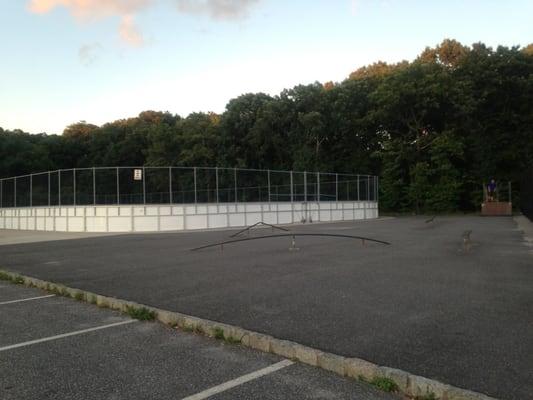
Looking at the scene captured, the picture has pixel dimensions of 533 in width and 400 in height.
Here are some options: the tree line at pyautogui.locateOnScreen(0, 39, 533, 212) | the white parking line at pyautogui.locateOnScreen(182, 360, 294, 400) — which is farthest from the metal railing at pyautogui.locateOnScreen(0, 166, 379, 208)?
the white parking line at pyautogui.locateOnScreen(182, 360, 294, 400)

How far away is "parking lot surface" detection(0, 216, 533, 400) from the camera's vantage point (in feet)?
15.2

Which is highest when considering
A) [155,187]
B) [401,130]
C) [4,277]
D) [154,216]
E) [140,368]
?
[401,130]

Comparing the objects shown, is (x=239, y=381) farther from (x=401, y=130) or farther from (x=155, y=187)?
(x=401, y=130)

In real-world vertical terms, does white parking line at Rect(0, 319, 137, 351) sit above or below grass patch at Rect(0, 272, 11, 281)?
above

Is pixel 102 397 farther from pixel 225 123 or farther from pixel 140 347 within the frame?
pixel 225 123

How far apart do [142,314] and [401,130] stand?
4734 centimetres

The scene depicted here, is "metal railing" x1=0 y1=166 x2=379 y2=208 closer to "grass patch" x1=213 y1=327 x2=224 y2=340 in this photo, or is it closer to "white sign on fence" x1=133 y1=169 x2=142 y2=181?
"white sign on fence" x1=133 y1=169 x2=142 y2=181

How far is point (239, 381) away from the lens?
425cm

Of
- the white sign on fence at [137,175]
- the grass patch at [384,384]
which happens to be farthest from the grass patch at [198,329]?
the white sign on fence at [137,175]

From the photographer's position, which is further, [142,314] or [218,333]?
[142,314]

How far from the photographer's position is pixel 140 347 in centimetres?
530

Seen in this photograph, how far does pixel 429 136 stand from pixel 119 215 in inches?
1292

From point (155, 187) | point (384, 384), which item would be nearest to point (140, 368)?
point (384, 384)

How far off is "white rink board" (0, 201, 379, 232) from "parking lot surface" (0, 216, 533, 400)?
11.9m
